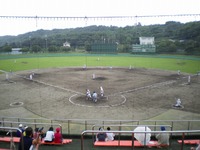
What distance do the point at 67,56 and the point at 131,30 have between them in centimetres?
2304

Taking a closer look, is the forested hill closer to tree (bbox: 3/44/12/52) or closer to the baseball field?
tree (bbox: 3/44/12/52)

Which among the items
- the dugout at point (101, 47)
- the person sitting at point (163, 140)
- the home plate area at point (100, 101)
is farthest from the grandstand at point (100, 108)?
the dugout at point (101, 47)

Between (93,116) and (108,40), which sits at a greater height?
(108,40)

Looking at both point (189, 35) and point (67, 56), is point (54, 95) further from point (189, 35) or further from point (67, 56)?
point (67, 56)

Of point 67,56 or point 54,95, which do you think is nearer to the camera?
point 54,95

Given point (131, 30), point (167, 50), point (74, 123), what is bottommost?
point (74, 123)

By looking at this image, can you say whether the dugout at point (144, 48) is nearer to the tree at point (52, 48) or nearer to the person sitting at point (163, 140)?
the tree at point (52, 48)

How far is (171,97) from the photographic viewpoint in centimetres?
2002

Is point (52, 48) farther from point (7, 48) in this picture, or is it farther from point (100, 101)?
point (100, 101)

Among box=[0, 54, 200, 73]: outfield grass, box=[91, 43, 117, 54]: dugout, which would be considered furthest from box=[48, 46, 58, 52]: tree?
box=[91, 43, 117, 54]: dugout

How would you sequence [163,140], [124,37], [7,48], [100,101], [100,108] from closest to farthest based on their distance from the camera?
1. [163,140]
2. [100,108]
3. [100,101]
4. [7,48]
5. [124,37]

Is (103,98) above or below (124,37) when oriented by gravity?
below

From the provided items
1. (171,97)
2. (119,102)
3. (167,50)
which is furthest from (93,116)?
(167,50)

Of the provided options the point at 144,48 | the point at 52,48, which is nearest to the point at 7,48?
the point at 52,48
